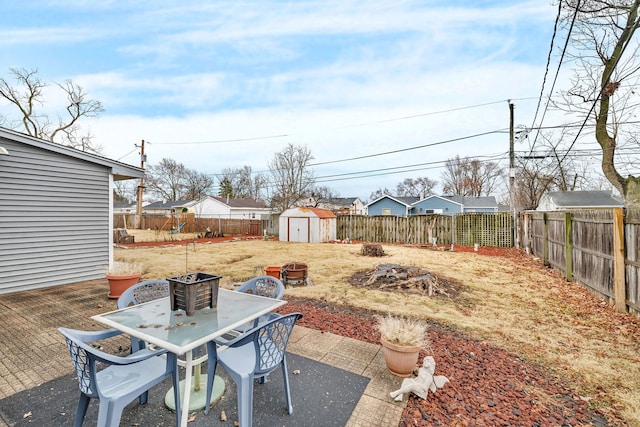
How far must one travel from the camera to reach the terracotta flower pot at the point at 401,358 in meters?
2.51

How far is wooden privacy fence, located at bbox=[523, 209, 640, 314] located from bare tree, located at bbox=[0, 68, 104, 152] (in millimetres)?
24550

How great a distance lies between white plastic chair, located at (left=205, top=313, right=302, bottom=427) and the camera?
70.8 inches

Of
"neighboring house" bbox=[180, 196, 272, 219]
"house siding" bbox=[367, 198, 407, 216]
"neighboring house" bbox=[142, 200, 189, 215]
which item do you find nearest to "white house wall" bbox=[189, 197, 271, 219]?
"neighboring house" bbox=[180, 196, 272, 219]

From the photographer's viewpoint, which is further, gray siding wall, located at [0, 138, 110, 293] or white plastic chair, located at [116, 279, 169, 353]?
gray siding wall, located at [0, 138, 110, 293]

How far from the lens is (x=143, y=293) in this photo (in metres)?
2.87

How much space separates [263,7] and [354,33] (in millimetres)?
2706

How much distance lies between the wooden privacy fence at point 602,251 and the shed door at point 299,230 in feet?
35.9

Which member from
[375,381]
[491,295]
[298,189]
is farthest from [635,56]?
[298,189]

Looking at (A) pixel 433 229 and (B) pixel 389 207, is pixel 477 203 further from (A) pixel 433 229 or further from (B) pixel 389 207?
(A) pixel 433 229

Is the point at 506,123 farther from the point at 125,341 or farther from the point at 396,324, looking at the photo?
the point at 125,341

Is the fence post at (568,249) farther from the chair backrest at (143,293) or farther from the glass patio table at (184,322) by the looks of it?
the chair backrest at (143,293)

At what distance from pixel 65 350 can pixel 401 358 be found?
11.9 ft

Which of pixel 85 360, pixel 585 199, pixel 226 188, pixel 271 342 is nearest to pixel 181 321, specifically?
pixel 85 360

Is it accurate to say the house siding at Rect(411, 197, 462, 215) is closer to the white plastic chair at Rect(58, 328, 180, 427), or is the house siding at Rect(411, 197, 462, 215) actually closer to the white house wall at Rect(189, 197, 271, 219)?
the white house wall at Rect(189, 197, 271, 219)
